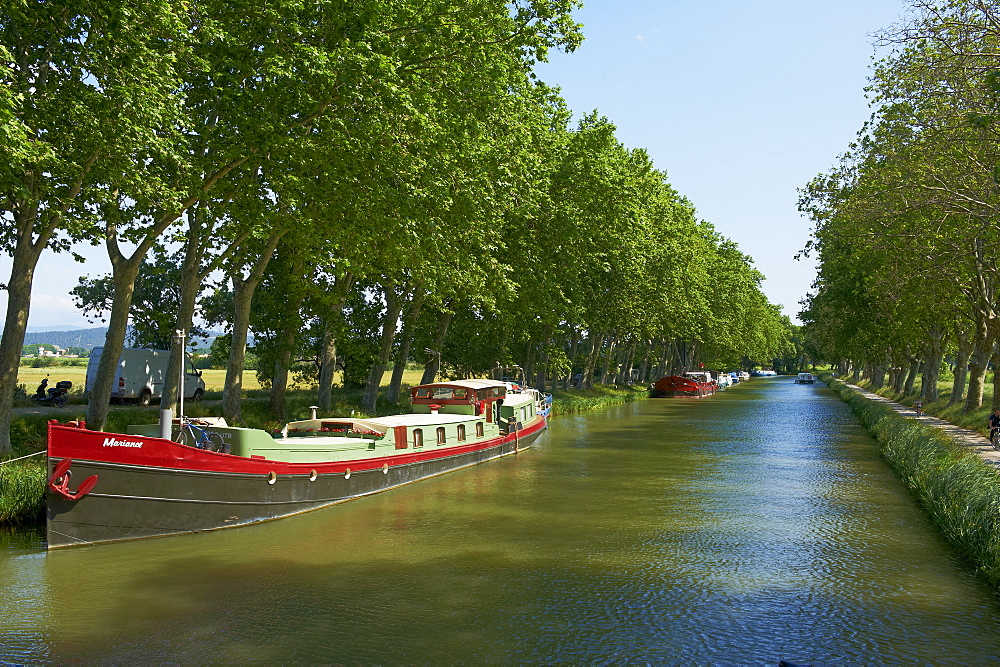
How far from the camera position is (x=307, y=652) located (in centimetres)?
1210

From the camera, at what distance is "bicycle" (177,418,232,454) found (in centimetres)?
1994

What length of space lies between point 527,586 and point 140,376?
103ft

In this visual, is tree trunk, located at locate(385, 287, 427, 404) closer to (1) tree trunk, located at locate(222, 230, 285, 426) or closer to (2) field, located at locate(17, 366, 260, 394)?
(1) tree trunk, located at locate(222, 230, 285, 426)

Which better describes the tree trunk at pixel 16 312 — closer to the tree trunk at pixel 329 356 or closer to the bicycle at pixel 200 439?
the bicycle at pixel 200 439

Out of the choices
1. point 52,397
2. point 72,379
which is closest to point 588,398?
point 52,397

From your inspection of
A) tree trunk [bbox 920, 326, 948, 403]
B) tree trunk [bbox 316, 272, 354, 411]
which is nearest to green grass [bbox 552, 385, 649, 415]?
tree trunk [bbox 920, 326, 948, 403]

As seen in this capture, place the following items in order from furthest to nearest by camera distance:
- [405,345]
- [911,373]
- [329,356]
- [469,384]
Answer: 1. [911,373]
2. [405,345]
3. [329,356]
4. [469,384]

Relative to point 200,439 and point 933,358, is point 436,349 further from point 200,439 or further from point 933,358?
point 933,358

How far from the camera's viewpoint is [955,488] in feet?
67.5

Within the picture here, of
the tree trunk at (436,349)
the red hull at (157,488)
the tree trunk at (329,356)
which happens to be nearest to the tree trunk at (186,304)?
the red hull at (157,488)

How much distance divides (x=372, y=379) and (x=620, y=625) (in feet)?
93.1

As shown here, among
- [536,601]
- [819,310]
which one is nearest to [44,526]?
[536,601]

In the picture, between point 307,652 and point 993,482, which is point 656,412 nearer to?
point 993,482

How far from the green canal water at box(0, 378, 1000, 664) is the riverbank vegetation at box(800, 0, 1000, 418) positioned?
362 inches
